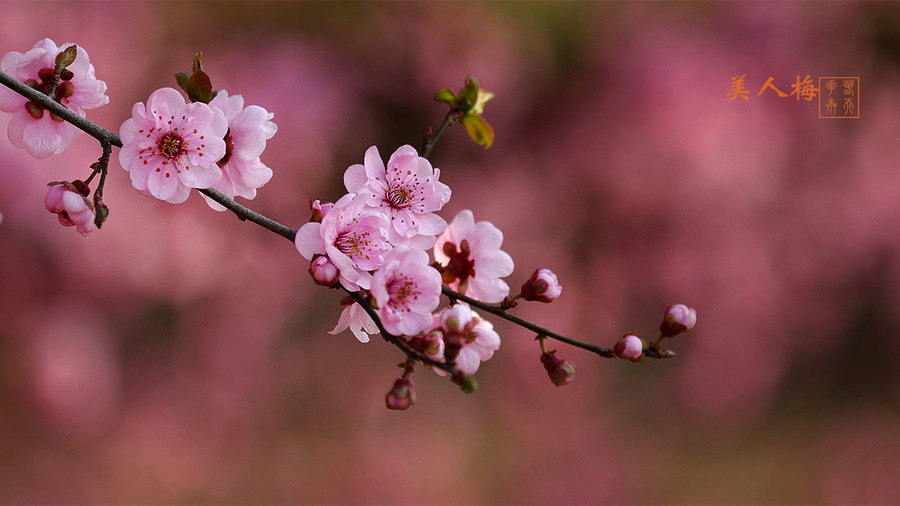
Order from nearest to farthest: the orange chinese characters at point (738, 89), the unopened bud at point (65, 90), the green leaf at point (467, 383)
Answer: the green leaf at point (467, 383) < the unopened bud at point (65, 90) < the orange chinese characters at point (738, 89)

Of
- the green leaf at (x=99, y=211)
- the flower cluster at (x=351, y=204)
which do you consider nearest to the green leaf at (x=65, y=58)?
the flower cluster at (x=351, y=204)

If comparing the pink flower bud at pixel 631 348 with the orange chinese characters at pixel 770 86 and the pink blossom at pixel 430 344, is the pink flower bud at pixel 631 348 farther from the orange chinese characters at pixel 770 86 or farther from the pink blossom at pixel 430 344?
the orange chinese characters at pixel 770 86

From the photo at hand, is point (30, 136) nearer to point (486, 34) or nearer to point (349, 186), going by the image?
point (349, 186)

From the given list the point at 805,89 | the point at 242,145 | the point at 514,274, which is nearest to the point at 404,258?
the point at 242,145

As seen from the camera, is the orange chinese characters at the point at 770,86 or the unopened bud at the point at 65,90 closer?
the unopened bud at the point at 65,90

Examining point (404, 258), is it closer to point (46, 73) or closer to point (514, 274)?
point (46, 73)

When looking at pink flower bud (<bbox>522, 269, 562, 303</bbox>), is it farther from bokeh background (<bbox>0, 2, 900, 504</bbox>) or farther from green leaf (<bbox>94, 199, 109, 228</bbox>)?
bokeh background (<bbox>0, 2, 900, 504</bbox>)
